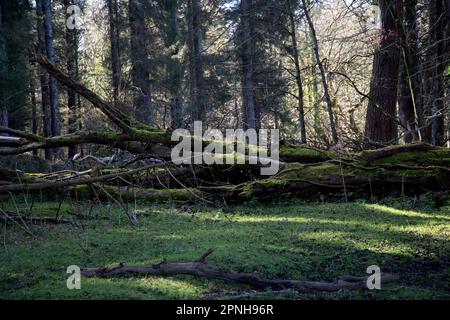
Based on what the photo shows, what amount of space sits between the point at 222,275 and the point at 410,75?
28.1 ft

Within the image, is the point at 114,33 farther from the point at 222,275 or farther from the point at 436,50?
the point at 222,275

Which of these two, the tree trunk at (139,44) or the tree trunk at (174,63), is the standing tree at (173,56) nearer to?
the tree trunk at (174,63)

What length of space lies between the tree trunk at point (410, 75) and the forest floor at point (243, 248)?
3689 millimetres

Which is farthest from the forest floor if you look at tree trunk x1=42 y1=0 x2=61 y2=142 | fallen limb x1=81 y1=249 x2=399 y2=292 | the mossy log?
tree trunk x1=42 y1=0 x2=61 y2=142

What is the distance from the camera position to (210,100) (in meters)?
28.8

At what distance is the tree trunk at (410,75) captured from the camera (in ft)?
38.7

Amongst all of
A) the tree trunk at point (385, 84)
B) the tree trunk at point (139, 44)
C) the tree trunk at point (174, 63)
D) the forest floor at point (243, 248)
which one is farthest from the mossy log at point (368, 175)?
the tree trunk at point (139, 44)

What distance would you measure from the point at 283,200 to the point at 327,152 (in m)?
1.41

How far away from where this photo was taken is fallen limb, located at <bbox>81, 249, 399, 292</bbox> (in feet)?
15.7

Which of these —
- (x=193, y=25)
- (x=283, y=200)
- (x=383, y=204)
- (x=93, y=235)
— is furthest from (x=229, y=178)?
(x=193, y=25)

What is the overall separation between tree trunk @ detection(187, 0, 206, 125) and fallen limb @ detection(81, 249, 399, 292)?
69.0 feet

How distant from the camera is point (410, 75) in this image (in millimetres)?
11703

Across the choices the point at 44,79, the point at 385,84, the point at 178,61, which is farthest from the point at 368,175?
the point at 44,79
